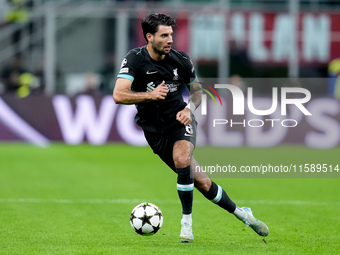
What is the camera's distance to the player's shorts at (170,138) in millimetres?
7047

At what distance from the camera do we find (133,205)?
959cm

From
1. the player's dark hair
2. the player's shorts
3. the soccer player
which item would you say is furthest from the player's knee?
the player's dark hair

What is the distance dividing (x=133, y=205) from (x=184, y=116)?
2.88m

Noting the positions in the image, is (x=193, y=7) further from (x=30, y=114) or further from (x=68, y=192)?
(x=68, y=192)

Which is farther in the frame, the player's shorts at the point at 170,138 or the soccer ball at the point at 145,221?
the player's shorts at the point at 170,138

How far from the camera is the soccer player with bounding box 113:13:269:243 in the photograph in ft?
22.6

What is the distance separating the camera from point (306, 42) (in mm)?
21719

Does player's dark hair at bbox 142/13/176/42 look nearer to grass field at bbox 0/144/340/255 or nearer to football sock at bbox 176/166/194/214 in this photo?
football sock at bbox 176/166/194/214

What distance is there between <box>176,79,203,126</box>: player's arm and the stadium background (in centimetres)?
109

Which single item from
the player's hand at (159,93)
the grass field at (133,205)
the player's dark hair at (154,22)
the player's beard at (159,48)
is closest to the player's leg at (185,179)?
the grass field at (133,205)

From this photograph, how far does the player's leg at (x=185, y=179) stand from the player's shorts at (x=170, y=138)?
0.23 feet

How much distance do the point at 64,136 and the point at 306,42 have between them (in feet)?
25.0

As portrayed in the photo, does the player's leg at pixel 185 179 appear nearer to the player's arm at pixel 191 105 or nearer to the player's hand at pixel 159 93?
the player's arm at pixel 191 105

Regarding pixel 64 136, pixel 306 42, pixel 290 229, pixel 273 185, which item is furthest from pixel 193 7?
pixel 290 229
